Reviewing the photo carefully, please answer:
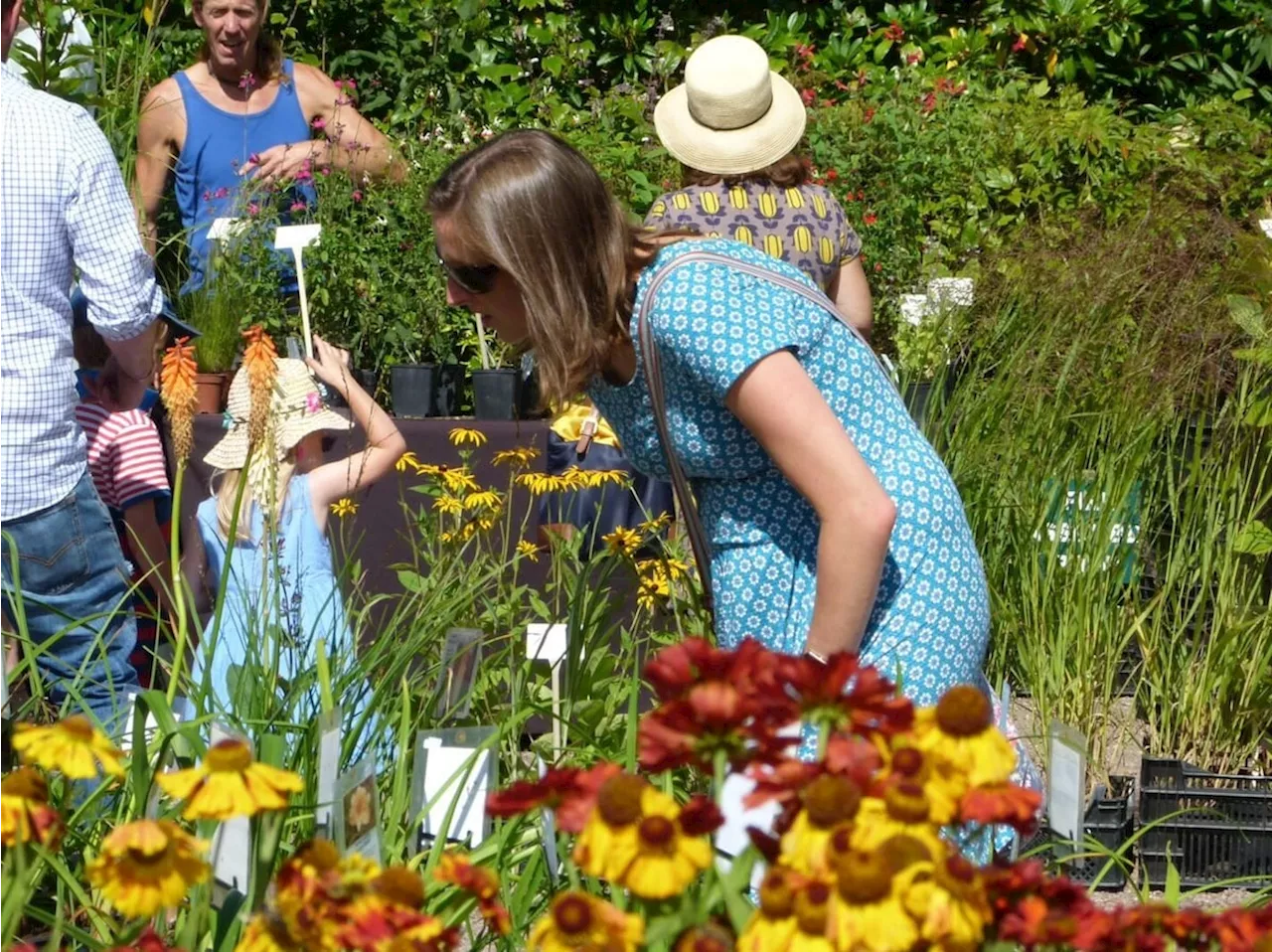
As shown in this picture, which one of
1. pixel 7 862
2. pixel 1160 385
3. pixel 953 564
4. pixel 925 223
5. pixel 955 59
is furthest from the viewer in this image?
pixel 955 59

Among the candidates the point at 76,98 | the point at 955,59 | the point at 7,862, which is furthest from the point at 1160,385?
the point at 955,59

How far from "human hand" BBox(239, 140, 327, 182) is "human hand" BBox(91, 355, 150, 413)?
153cm

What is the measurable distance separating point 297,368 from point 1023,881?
82.1 inches

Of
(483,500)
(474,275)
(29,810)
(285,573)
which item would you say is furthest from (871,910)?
(483,500)

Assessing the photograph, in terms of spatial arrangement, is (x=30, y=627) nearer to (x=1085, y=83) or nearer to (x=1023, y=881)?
(x=1023, y=881)

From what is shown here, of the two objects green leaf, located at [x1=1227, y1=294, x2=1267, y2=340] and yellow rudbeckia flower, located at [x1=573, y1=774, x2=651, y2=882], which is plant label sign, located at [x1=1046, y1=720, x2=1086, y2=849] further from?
green leaf, located at [x1=1227, y1=294, x2=1267, y2=340]

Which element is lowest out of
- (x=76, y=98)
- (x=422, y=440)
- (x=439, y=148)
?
(x=422, y=440)

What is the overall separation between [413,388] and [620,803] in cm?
371

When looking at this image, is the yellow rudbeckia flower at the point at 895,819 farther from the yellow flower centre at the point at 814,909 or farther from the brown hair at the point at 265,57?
the brown hair at the point at 265,57

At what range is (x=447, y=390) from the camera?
15.5 feet

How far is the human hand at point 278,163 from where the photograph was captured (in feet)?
15.7

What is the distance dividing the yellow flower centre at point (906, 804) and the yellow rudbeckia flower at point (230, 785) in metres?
0.36

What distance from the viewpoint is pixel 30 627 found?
2.82 meters

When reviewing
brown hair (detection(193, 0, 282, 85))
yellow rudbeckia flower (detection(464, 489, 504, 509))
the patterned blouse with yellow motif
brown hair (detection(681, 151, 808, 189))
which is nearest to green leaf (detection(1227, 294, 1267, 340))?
the patterned blouse with yellow motif
